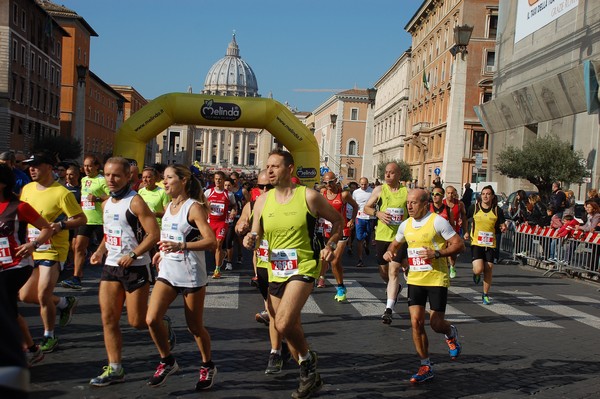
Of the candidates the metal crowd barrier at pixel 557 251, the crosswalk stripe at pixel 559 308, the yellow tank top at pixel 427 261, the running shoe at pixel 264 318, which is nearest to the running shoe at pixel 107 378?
the yellow tank top at pixel 427 261

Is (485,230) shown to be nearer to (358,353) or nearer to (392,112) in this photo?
(358,353)

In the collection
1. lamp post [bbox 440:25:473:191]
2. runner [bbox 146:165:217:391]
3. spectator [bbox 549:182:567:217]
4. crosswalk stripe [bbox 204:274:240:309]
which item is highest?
lamp post [bbox 440:25:473:191]

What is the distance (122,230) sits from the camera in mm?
5906

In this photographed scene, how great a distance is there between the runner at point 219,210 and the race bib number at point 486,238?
426 cm

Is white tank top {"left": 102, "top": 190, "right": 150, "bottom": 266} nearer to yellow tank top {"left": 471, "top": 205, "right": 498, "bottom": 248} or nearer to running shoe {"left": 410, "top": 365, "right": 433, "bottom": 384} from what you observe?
running shoe {"left": 410, "top": 365, "right": 433, "bottom": 384}

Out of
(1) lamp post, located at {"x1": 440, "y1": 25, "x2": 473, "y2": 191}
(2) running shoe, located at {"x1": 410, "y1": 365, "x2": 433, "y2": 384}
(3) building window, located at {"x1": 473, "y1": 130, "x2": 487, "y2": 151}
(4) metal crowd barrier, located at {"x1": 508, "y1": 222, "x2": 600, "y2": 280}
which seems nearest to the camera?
(2) running shoe, located at {"x1": 410, "y1": 365, "x2": 433, "y2": 384}

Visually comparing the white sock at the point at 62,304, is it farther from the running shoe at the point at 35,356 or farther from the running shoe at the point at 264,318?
the running shoe at the point at 264,318

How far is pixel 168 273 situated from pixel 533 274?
1242cm

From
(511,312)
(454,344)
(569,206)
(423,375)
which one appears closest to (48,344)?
(423,375)

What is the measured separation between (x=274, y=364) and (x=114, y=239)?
171 centimetres

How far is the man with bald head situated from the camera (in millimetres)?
6324

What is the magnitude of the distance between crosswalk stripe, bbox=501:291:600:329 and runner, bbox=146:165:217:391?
6.16 metres

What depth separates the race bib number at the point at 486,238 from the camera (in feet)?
Answer: 36.8

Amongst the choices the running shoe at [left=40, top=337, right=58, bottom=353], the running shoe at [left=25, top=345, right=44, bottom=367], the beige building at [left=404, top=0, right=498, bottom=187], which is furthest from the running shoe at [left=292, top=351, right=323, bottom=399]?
the beige building at [left=404, top=0, right=498, bottom=187]
